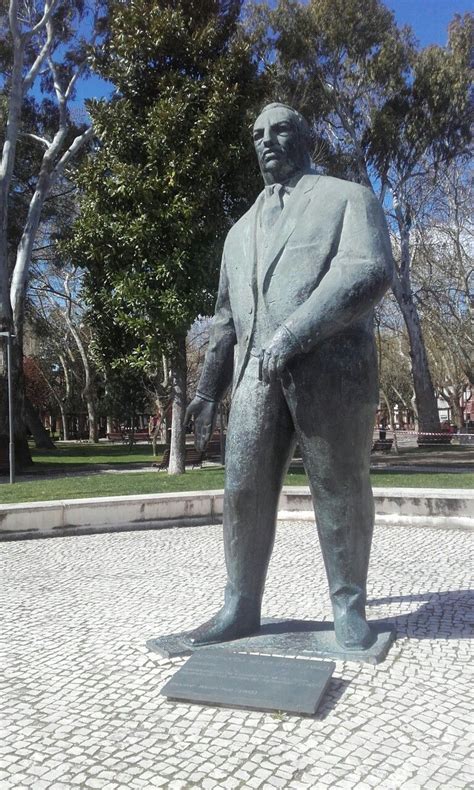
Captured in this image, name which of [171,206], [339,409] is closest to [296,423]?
[339,409]

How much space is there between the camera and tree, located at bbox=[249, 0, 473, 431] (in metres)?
21.7

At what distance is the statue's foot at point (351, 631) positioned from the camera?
10.8 feet

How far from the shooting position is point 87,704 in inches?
119

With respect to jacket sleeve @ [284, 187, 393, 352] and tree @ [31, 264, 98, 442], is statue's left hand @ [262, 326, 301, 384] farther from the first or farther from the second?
tree @ [31, 264, 98, 442]

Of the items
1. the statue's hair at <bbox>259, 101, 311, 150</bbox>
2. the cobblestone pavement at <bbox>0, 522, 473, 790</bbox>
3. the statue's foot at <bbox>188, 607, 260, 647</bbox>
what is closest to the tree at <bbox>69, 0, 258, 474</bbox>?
the cobblestone pavement at <bbox>0, 522, 473, 790</bbox>

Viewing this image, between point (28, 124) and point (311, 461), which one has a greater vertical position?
point (28, 124)

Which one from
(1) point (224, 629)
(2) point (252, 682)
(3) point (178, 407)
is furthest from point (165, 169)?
(2) point (252, 682)

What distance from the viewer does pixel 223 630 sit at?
3400mm

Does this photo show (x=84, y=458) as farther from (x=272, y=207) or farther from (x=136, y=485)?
(x=272, y=207)

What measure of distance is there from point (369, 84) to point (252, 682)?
76.8ft

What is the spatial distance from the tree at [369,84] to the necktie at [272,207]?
749 inches

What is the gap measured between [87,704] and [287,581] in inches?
98.1

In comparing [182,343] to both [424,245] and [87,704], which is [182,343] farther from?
[424,245]

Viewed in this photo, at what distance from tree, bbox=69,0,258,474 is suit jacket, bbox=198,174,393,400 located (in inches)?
369
